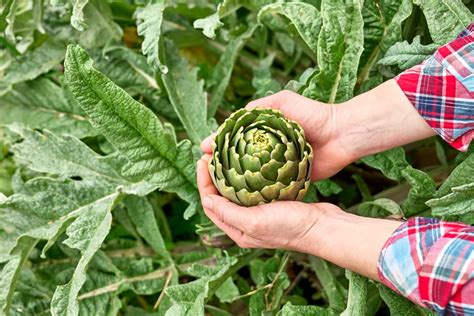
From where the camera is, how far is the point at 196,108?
3.75 feet

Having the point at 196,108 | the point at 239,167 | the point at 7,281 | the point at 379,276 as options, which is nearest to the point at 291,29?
the point at 196,108

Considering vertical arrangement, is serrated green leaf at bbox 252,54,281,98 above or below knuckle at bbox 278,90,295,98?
below

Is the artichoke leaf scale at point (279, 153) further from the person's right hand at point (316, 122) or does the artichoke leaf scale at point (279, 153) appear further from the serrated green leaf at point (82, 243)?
the serrated green leaf at point (82, 243)

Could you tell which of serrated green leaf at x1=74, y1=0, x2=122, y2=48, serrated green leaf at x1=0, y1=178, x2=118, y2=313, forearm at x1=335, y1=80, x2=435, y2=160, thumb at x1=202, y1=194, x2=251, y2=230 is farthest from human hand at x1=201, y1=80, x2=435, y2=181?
serrated green leaf at x1=74, y1=0, x2=122, y2=48

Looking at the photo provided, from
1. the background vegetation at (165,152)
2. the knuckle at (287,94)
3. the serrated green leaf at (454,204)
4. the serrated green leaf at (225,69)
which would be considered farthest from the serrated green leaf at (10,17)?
the serrated green leaf at (454,204)

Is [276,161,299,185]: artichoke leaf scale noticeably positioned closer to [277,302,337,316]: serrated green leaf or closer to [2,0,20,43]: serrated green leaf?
[277,302,337,316]: serrated green leaf

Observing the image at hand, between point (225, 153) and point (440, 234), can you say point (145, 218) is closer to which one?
point (225, 153)

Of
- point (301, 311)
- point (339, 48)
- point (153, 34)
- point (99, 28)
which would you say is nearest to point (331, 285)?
point (301, 311)

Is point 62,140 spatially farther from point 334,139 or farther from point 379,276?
point 379,276

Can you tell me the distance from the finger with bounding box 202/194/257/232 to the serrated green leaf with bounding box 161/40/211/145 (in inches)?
9.4

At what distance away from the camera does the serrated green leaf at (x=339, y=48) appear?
3.21 feet

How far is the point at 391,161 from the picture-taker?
1.00 m

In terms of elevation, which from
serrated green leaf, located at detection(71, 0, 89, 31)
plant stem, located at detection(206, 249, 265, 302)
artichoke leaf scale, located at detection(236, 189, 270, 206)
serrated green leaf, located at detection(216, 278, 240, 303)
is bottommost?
serrated green leaf, located at detection(216, 278, 240, 303)

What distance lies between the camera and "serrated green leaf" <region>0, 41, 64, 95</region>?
1.24 meters
